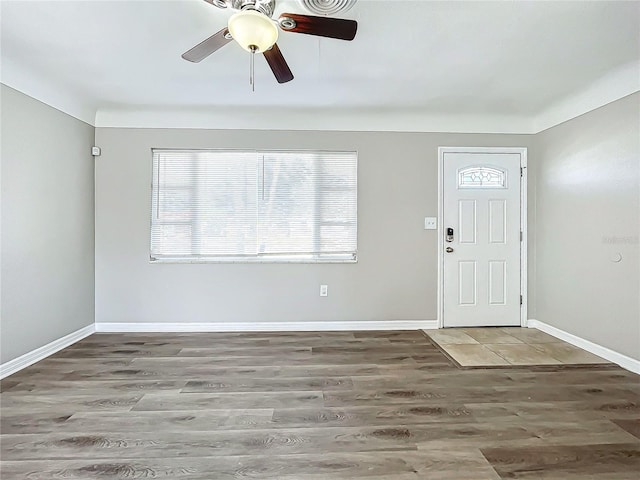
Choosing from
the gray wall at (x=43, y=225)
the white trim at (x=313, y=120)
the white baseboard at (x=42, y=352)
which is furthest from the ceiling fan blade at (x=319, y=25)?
the white baseboard at (x=42, y=352)

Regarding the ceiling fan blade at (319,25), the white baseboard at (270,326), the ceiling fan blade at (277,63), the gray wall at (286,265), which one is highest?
the ceiling fan blade at (319,25)

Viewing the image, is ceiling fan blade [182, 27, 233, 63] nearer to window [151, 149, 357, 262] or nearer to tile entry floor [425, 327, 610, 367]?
window [151, 149, 357, 262]

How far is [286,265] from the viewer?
3969mm

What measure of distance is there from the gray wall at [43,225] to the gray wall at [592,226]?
16.3 ft

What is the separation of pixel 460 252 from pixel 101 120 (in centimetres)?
427

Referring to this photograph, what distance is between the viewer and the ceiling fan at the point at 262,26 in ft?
5.26

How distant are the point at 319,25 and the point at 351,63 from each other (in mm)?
1077

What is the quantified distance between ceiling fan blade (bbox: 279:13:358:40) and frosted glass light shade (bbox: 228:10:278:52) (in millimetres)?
108

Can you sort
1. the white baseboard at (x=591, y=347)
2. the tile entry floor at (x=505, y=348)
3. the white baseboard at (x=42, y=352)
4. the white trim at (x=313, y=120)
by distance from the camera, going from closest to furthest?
the white baseboard at (x=42, y=352)
the white baseboard at (x=591, y=347)
the tile entry floor at (x=505, y=348)
the white trim at (x=313, y=120)

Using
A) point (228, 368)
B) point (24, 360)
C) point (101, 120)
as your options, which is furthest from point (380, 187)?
point (24, 360)

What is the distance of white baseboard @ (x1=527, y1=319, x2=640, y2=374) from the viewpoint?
9.42 feet

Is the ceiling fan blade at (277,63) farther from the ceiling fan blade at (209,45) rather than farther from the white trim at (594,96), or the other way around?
the white trim at (594,96)

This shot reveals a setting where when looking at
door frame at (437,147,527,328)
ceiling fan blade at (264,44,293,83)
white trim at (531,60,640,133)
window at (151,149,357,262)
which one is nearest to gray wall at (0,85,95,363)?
window at (151,149,357,262)

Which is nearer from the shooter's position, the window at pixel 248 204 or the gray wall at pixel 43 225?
the gray wall at pixel 43 225
